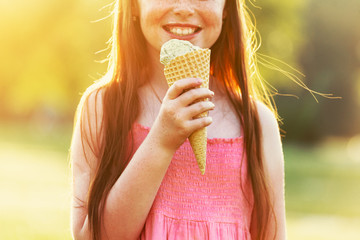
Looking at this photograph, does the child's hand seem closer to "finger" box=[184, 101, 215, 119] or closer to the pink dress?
"finger" box=[184, 101, 215, 119]

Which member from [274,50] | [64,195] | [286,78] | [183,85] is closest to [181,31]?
[183,85]

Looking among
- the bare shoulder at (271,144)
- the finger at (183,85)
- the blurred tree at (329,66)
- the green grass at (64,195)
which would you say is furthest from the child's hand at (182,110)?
the blurred tree at (329,66)

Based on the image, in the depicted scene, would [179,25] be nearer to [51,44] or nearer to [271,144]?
[271,144]

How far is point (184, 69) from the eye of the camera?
2.14 meters

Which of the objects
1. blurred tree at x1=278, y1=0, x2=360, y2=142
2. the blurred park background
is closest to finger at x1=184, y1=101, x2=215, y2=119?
the blurred park background

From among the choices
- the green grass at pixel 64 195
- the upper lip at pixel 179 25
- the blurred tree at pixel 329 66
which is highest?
the blurred tree at pixel 329 66

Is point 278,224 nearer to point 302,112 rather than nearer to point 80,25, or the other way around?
point 80,25

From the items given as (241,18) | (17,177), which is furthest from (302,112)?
(241,18)

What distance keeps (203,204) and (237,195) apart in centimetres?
16

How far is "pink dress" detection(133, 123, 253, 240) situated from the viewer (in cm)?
233

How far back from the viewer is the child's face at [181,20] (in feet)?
7.73

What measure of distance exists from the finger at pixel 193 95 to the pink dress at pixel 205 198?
0.44 metres

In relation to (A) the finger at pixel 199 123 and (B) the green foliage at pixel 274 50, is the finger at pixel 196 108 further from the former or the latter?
(B) the green foliage at pixel 274 50

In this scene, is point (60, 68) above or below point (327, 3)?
below
